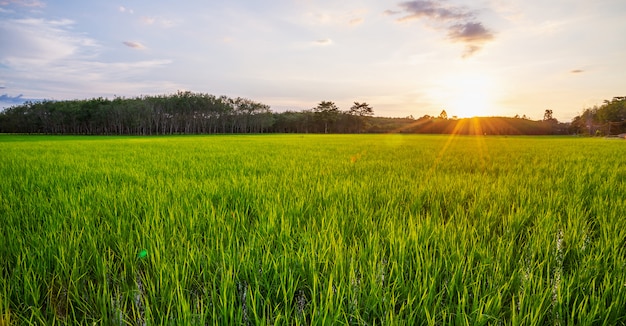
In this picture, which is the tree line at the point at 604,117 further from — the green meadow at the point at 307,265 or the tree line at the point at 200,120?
the green meadow at the point at 307,265

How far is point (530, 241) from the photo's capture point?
2186mm

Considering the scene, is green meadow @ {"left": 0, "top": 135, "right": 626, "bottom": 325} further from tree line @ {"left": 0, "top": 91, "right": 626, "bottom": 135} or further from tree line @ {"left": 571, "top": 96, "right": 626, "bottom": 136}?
tree line @ {"left": 0, "top": 91, "right": 626, "bottom": 135}

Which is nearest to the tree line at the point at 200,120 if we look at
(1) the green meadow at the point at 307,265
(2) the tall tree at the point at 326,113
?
(2) the tall tree at the point at 326,113

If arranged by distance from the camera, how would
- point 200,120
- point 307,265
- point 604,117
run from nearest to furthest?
A: point 307,265, point 604,117, point 200,120

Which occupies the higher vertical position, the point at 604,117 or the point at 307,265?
the point at 604,117

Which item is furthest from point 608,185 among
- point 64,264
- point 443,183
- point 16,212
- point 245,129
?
point 245,129

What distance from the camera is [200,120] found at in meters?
92.0

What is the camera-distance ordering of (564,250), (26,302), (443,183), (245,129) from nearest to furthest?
(26,302) → (564,250) → (443,183) → (245,129)

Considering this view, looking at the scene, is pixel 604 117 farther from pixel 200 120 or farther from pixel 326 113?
pixel 200 120

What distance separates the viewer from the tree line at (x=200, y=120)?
276ft

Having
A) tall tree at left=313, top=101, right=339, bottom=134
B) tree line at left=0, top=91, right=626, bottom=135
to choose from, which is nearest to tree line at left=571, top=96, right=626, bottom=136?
tree line at left=0, top=91, right=626, bottom=135

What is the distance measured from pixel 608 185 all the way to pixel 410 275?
15.1 feet

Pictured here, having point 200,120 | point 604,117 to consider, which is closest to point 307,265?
point 604,117

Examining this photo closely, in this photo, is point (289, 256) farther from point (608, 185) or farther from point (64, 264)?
point (608, 185)
